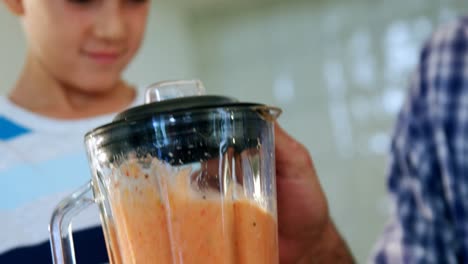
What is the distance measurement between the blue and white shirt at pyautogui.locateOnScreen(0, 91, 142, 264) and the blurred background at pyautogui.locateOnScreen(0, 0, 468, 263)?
4.69 feet

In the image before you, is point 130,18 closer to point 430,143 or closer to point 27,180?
point 27,180

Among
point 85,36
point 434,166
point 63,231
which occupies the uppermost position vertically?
point 85,36

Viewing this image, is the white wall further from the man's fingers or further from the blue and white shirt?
the man's fingers

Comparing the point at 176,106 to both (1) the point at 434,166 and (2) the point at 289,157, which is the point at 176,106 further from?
(1) the point at 434,166

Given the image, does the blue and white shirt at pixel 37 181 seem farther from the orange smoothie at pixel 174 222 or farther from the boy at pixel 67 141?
the orange smoothie at pixel 174 222

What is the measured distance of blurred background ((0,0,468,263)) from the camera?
1968mm

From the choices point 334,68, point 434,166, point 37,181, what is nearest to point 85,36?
point 37,181

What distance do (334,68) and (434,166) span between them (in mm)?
1242

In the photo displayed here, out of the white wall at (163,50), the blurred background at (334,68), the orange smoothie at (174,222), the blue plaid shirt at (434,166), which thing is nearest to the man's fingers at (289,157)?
the orange smoothie at (174,222)

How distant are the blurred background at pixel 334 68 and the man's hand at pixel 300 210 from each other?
4.86 ft

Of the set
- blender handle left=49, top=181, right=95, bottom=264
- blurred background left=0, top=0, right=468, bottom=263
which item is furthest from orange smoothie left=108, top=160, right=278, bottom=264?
blurred background left=0, top=0, right=468, bottom=263

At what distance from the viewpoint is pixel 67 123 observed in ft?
1.57

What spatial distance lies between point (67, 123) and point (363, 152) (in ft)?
5.38

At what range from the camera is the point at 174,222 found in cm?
27
